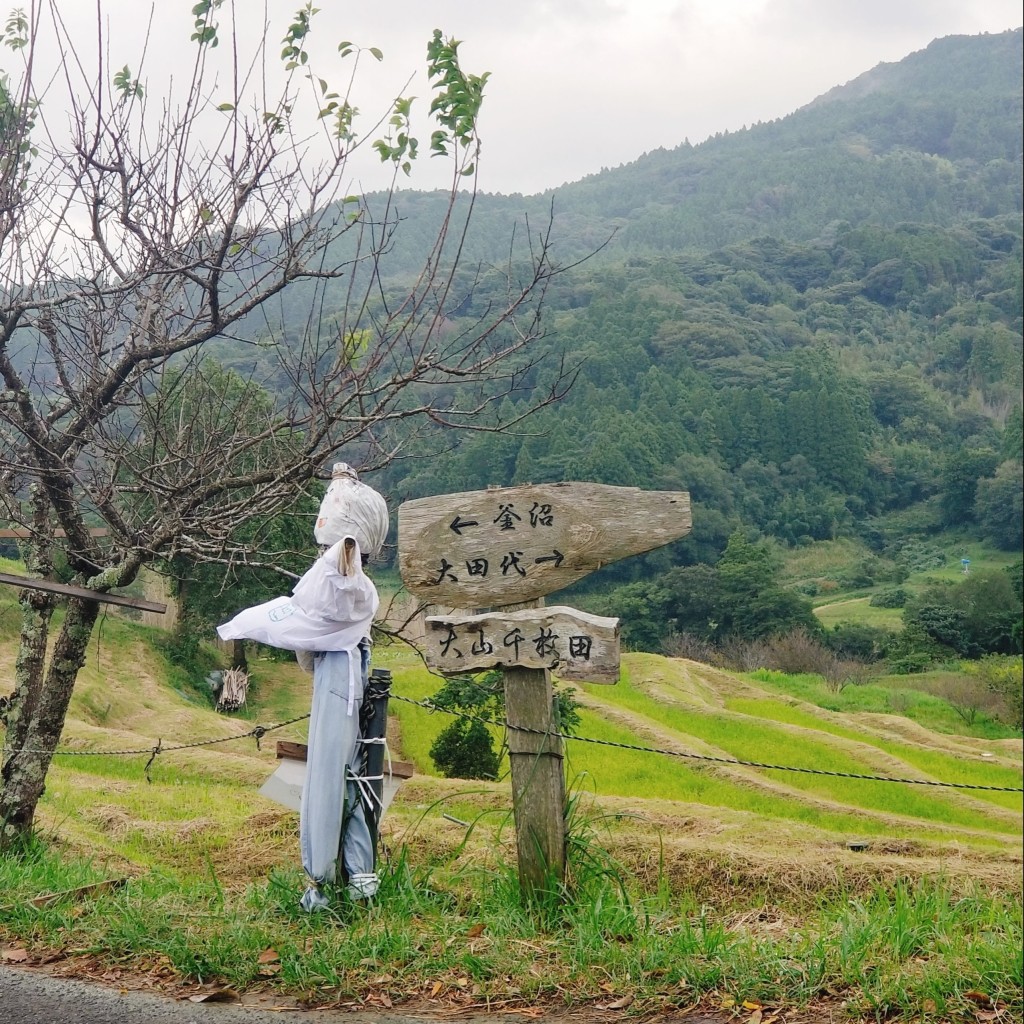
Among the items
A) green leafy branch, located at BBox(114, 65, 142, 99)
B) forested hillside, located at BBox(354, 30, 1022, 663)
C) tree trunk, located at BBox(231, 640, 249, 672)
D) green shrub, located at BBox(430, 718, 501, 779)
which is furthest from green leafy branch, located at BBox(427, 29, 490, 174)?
tree trunk, located at BBox(231, 640, 249, 672)

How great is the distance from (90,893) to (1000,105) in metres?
155

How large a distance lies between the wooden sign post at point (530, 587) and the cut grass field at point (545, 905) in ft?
0.66

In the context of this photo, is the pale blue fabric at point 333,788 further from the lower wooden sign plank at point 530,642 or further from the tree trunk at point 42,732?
the tree trunk at point 42,732

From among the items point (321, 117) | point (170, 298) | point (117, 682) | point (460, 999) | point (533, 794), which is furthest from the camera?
point (117, 682)

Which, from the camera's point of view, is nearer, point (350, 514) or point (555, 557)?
point (350, 514)

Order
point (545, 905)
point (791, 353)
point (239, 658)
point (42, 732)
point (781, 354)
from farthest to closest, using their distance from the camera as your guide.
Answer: point (781, 354) < point (791, 353) < point (239, 658) < point (42, 732) < point (545, 905)

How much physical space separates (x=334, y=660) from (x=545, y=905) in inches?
44.6

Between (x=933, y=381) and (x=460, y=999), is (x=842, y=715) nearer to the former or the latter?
(x=460, y=999)

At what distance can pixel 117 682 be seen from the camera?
18781 mm

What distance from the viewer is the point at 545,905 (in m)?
3.85

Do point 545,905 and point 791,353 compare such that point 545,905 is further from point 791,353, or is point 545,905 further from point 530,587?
point 791,353

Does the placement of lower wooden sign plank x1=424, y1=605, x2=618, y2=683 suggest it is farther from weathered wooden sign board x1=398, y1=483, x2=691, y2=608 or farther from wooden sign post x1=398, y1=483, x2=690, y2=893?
weathered wooden sign board x1=398, y1=483, x2=691, y2=608

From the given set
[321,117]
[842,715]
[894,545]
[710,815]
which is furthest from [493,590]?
[894,545]

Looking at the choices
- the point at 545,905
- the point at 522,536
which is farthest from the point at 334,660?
the point at 545,905
